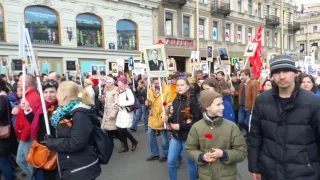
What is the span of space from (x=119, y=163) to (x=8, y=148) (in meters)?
2.22

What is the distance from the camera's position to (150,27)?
22406mm

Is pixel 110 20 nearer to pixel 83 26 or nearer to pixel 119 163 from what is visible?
pixel 83 26

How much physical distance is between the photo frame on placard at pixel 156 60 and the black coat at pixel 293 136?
2818 mm

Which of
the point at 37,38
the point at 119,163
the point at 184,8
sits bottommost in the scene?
the point at 119,163

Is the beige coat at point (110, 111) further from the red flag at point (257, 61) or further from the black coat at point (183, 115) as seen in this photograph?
the red flag at point (257, 61)

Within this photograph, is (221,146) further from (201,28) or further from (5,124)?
(201,28)

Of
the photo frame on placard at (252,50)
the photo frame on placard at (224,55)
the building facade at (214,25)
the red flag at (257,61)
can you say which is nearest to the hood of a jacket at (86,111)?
the red flag at (257,61)

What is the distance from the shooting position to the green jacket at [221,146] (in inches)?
108

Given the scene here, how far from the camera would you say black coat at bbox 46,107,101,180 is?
2662mm

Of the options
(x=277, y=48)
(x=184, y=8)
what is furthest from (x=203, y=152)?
(x=277, y=48)

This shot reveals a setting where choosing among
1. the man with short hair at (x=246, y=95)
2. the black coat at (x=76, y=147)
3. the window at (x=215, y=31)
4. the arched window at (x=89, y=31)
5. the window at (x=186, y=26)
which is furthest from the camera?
the window at (x=215, y=31)

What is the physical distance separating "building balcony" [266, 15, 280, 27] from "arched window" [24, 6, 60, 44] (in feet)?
89.7

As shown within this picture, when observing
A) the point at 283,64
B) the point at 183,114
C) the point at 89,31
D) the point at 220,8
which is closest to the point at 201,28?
the point at 220,8

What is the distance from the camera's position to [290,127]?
225 cm
